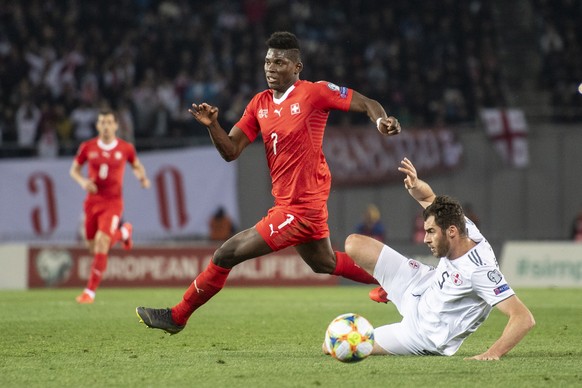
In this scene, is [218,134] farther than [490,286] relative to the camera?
Yes

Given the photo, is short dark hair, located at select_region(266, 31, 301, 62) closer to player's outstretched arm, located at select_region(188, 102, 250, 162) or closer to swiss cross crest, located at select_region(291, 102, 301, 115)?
swiss cross crest, located at select_region(291, 102, 301, 115)

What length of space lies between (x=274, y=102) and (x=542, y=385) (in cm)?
324

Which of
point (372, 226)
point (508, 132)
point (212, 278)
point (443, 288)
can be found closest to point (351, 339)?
point (443, 288)

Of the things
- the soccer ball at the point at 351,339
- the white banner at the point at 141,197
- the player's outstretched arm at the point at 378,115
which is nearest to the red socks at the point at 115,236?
the white banner at the point at 141,197

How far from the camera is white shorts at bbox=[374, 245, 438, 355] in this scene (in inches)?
298

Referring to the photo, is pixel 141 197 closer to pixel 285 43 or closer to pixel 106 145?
pixel 106 145

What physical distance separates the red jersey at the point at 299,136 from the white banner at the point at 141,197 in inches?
465

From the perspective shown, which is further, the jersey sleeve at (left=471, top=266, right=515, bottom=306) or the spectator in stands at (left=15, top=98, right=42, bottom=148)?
the spectator in stands at (left=15, top=98, right=42, bottom=148)

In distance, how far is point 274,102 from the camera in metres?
8.35

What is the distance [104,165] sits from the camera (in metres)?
14.2

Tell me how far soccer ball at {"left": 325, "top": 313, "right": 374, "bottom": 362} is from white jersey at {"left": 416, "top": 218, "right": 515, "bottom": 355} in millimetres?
547

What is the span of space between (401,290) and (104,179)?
7415 mm

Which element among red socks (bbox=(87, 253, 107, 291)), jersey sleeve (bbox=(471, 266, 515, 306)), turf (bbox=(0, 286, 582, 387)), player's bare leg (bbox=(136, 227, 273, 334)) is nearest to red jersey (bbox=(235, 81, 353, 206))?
player's bare leg (bbox=(136, 227, 273, 334))

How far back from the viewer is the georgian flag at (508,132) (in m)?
21.0
